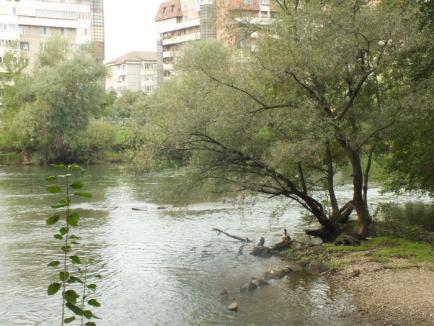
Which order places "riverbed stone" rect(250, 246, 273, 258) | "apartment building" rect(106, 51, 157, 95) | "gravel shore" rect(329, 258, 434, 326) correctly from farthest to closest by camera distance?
"apartment building" rect(106, 51, 157, 95), "riverbed stone" rect(250, 246, 273, 258), "gravel shore" rect(329, 258, 434, 326)

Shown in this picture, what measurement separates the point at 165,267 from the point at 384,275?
7558mm

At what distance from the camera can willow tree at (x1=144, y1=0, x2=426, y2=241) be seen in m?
19.0

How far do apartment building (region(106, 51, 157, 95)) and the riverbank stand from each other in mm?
111042

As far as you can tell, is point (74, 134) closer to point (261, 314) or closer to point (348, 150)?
point (348, 150)

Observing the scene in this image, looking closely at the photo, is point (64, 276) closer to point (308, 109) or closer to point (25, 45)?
point (308, 109)

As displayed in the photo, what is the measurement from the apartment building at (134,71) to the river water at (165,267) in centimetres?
9745

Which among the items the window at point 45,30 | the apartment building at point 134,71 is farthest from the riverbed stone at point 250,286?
the apartment building at point 134,71

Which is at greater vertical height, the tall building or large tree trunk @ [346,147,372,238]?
the tall building

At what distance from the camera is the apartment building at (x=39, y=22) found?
349 feet

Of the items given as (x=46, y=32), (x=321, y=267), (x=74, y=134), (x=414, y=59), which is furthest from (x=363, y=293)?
(x=46, y=32)

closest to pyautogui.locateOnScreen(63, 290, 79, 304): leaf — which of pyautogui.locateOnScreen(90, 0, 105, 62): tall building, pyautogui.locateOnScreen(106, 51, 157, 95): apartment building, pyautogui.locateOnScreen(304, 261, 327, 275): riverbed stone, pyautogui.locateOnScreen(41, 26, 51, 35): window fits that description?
pyautogui.locateOnScreen(304, 261, 327, 275): riverbed stone

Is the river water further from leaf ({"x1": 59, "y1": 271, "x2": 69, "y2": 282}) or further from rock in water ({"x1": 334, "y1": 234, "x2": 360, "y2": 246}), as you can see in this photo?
leaf ({"x1": 59, "y1": 271, "x2": 69, "y2": 282})

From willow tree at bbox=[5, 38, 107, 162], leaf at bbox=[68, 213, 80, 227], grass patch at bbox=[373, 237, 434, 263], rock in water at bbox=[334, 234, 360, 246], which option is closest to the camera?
leaf at bbox=[68, 213, 80, 227]

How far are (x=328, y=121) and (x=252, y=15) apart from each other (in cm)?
624
